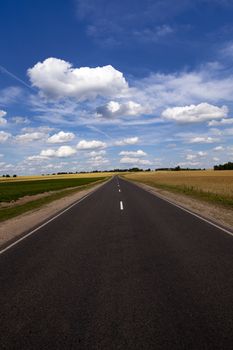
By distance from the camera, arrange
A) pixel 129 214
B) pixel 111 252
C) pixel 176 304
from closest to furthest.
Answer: pixel 176 304
pixel 111 252
pixel 129 214

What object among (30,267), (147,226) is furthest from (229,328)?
(147,226)

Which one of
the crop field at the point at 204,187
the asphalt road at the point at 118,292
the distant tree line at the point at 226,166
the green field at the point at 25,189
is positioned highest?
the distant tree line at the point at 226,166

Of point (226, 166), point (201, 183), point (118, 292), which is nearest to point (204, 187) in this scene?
point (201, 183)

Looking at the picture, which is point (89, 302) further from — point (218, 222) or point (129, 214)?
point (129, 214)

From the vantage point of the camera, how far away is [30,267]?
6660 mm

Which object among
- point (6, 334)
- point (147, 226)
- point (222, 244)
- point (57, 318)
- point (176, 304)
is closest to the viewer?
point (6, 334)

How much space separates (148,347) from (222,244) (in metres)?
5.42

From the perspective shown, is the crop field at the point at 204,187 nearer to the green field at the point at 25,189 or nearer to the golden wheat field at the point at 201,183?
the golden wheat field at the point at 201,183

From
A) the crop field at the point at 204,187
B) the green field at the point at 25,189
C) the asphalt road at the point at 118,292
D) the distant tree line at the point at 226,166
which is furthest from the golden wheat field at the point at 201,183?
the distant tree line at the point at 226,166

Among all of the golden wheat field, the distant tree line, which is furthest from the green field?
the distant tree line

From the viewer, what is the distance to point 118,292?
17.0 ft

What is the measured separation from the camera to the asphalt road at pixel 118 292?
3.79 metres

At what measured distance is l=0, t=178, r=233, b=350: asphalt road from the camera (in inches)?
149

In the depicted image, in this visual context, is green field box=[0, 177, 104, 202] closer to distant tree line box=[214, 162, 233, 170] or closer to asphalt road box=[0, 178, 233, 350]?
asphalt road box=[0, 178, 233, 350]
